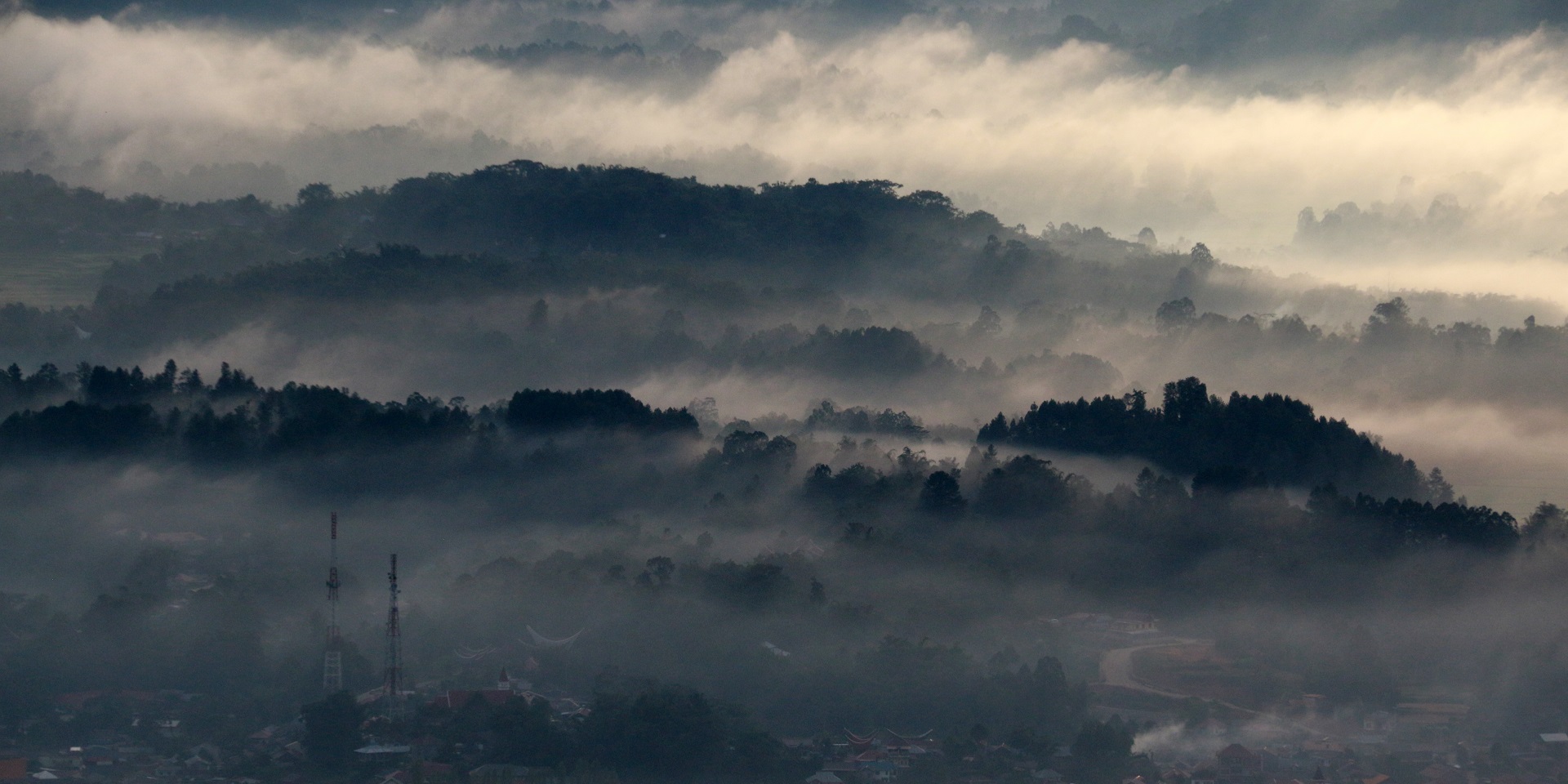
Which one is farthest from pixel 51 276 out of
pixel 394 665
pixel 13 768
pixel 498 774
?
pixel 498 774

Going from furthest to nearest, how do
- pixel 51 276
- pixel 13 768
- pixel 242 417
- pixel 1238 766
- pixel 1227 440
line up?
1. pixel 51 276
2. pixel 242 417
3. pixel 1227 440
4. pixel 1238 766
5. pixel 13 768

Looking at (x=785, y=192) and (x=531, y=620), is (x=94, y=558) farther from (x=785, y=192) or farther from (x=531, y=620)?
(x=785, y=192)

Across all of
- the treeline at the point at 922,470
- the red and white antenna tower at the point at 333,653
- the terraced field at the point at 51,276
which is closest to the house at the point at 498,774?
the red and white antenna tower at the point at 333,653

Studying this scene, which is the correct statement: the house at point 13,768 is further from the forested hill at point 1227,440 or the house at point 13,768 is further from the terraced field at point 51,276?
the terraced field at point 51,276

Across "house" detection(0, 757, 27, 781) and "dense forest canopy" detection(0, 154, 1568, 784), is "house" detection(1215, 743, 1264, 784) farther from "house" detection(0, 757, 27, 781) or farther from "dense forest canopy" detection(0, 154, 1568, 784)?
"house" detection(0, 757, 27, 781)

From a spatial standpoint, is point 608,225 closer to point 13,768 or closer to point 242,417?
point 242,417

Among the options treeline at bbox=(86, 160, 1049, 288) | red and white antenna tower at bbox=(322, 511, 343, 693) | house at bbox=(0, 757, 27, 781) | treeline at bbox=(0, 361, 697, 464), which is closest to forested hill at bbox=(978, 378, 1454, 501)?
treeline at bbox=(0, 361, 697, 464)
